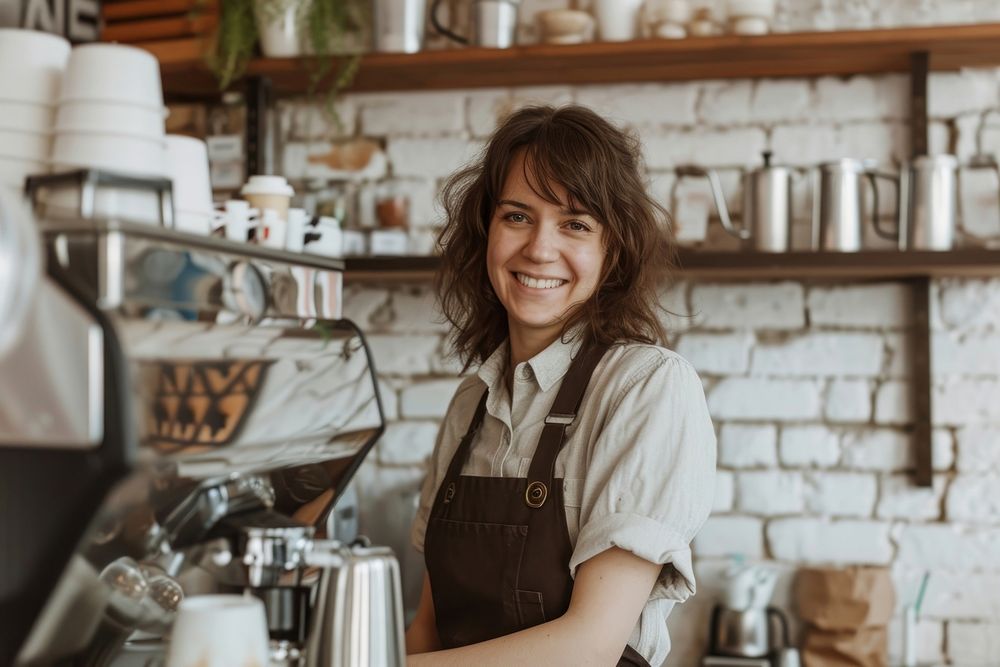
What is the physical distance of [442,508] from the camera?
1464 mm

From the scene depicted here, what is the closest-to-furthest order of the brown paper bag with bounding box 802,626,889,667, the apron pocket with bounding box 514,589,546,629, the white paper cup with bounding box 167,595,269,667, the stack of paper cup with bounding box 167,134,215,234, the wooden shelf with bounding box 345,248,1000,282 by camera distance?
the white paper cup with bounding box 167,595,269,667, the stack of paper cup with bounding box 167,134,215,234, the apron pocket with bounding box 514,589,546,629, the wooden shelf with bounding box 345,248,1000,282, the brown paper bag with bounding box 802,626,889,667

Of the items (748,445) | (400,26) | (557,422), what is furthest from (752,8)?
(557,422)

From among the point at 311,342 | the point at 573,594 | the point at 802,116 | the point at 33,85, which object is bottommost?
the point at 573,594

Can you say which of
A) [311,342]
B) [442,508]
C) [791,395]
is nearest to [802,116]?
[791,395]

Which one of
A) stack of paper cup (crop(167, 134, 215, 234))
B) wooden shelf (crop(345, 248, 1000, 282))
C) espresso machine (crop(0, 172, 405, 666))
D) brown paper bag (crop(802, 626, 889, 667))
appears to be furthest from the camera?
brown paper bag (crop(802, 626, 889, 667))

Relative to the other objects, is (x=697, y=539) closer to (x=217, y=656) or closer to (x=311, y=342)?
(x=311, y=342)

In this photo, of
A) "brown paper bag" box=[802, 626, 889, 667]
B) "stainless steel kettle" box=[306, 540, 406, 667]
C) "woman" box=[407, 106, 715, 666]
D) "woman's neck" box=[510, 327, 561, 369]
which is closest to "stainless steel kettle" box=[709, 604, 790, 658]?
"brown paper bag" box=[802, 626, 889, 667]

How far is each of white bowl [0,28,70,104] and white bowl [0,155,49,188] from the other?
0.18 ft

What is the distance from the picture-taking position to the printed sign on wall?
167cm

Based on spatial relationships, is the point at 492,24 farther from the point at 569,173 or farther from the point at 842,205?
the point at 569,173

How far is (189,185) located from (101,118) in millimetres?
152

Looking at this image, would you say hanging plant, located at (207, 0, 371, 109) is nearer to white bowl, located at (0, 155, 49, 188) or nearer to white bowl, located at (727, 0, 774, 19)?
white bowl, located at (727, 0, 774, 19)

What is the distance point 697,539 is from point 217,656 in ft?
6.06

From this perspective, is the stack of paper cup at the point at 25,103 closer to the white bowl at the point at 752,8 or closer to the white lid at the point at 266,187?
the white lid at the point at 266,187
